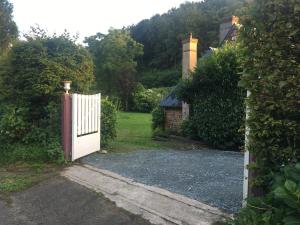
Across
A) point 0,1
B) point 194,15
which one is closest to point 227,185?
point 0,1

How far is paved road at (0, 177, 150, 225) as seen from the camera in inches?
201

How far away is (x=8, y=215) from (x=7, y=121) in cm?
412

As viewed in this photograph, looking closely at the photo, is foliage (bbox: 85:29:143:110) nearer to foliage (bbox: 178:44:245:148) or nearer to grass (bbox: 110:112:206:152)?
grass (bbox: 110:112:206:152)

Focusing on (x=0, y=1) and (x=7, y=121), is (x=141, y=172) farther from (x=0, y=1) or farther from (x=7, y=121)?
(x=0, y=1)

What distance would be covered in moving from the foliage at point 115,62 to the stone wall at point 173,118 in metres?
29.0

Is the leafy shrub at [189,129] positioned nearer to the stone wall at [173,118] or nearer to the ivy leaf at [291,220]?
the stone wall at [173,118]

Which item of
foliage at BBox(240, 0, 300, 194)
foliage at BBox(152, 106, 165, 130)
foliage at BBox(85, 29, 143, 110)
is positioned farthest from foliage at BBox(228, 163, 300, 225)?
foliage at BBox(85, 29, 143, 110)

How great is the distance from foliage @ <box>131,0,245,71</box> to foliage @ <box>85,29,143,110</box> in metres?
9.15

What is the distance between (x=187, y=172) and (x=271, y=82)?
4.08 meters

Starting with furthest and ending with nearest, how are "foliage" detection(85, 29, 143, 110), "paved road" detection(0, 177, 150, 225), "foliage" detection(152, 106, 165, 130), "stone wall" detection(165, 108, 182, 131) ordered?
1. "foliage" detection(85, 29, 143, 110)
2. "foliage" detection(152, 106, 165, 130)
3. "stone wall" detection(165, 108, 182, 131)
4. "paved road" detection(0, 177, 150, 225)

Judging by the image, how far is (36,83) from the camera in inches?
369

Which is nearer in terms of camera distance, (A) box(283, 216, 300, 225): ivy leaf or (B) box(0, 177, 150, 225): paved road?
(A) box(283, 216, 300, 225): ivy leaf

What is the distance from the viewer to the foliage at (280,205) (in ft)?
8.82

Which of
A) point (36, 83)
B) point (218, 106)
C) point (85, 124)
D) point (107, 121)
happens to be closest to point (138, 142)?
point (218, 106)
